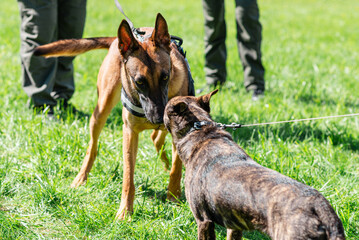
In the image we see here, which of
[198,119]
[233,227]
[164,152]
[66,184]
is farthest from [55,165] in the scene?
[233,227]

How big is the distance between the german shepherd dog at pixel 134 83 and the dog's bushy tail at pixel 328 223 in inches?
52.5

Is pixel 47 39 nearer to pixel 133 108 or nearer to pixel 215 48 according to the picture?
pixel 133 108

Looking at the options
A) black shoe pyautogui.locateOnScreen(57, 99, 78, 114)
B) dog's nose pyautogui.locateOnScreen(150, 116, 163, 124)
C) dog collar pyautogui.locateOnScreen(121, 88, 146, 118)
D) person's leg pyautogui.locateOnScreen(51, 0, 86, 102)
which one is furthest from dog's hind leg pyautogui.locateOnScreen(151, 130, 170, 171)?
person's leg pyautogui.locateOnScreen(51, 0, 86, 102)

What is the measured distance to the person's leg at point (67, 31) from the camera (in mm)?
5098

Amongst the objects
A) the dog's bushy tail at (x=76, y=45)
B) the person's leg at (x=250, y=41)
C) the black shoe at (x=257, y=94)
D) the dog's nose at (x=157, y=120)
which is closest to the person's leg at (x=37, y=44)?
the dog's bushy tail at (x=76, y=45)

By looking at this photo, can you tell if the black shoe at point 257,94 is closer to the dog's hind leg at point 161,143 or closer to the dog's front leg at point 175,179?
the dog's hind leg at point 161,143

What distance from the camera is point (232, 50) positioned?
8.45 m

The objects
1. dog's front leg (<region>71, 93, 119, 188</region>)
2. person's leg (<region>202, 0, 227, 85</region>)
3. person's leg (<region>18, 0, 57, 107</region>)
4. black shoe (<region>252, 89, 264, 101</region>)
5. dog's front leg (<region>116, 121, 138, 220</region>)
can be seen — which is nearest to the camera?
dog's front leg (<region>116, 121, 138, 220</region>)

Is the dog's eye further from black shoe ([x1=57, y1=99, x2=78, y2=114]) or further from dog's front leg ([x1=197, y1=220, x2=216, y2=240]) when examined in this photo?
black shoe ([x1=57, y1=99, x2=78, y2=114])

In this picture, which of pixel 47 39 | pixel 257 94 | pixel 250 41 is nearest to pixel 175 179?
pixel 47 39

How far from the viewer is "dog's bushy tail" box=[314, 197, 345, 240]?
78.9 inches

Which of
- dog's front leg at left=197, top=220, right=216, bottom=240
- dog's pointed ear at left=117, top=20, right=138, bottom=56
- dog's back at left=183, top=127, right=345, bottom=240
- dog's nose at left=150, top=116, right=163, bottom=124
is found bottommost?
dog's front leg at left=197, top=220, right=216, bottom=240

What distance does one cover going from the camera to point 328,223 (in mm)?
2008

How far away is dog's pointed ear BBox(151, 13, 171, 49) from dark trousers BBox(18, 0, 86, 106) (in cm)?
208
